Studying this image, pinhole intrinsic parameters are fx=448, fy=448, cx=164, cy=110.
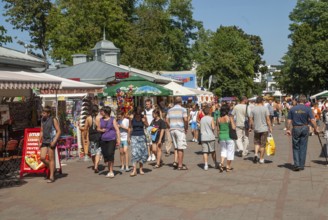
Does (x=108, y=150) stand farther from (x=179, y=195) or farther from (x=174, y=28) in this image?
(x=174, y=28)

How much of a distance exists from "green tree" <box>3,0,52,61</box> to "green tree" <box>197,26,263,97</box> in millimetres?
21851

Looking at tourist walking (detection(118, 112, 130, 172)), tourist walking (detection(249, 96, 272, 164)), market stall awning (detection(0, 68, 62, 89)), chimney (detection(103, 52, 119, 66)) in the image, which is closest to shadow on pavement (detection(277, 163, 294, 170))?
tourist walking (detection(249, 96, 272, 164))

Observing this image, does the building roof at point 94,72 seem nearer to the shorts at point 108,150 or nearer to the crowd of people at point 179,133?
the crowd of people at point 179,133

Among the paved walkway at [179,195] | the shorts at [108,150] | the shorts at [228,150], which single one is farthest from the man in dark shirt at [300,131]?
the shorts at [108,150]

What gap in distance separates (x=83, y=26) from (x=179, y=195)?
126 ft

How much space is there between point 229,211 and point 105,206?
6.76 ft

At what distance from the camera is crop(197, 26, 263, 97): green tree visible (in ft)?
196

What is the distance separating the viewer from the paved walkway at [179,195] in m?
6.86

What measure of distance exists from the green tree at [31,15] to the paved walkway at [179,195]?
3912 cm

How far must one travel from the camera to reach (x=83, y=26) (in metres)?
44.2

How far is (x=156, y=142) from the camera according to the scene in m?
11.8

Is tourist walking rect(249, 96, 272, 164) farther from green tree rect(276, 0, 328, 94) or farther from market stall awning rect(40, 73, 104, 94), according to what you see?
green tree rect(276, 0, 328, 94)

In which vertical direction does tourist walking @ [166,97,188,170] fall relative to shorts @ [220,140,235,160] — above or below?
above

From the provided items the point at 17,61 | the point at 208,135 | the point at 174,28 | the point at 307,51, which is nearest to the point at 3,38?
the point at 17,61
